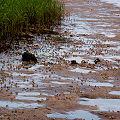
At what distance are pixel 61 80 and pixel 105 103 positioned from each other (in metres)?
1.49

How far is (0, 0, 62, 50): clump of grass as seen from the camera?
10.1 meters

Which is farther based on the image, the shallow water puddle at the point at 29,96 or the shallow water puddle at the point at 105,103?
the shallow water puddle at the point at 29,96

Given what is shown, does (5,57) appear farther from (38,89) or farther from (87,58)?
(38,89)

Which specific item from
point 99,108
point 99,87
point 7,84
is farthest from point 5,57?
point 99,108

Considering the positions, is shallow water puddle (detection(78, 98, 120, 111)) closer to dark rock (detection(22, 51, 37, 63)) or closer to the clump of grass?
dark rock (detection(22, 51, 37, 63))

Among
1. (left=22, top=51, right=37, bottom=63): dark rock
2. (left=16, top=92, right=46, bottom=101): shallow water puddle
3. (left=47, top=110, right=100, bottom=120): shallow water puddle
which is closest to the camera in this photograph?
(left=47, top=110, right=100, bottom=120): shallow water puddle

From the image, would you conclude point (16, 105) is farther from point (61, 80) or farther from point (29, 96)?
point (61, 80)

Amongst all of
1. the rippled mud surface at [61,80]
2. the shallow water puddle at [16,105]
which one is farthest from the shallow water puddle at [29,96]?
the shallow water puddle at [16,105]

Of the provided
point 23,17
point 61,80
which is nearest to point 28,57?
point 61,80

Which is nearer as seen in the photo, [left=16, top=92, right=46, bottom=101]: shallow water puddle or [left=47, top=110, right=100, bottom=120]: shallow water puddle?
[left=47, top=110, right=100, bottom=120]: shallow water puddle

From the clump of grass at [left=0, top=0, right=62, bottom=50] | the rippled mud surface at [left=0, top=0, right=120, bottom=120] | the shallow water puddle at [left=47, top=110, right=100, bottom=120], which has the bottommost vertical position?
the rippled mud surface at [left=0, top=0, right=120, bottom=120]

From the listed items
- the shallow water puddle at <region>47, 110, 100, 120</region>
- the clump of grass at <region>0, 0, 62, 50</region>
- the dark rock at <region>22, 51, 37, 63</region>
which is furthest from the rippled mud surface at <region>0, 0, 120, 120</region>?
the clump of grass at <region>0, 0, 62, 50</region>

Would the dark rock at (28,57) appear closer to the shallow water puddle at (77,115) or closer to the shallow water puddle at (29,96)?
the shallow water puddle at (29,96)

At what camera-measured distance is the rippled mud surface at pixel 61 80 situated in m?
5.12
